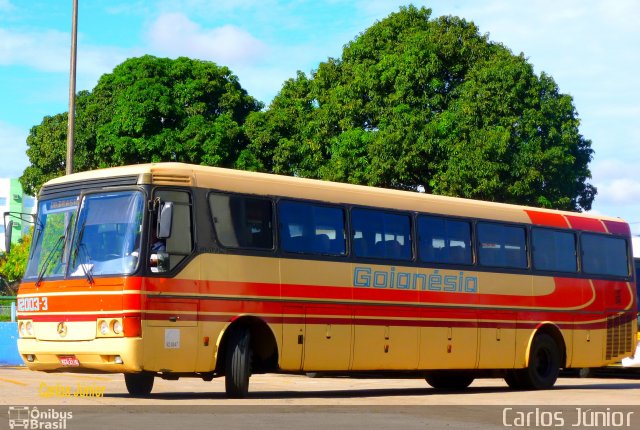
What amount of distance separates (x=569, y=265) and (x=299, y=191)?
23.7 feet

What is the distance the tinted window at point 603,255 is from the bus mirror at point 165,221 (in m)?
10.5

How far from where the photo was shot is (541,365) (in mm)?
23078

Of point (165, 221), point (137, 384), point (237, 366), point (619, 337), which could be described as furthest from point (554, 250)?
point (165, 221)

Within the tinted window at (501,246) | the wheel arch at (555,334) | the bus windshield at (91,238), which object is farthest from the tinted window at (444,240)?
the bus windshield at (91,238)

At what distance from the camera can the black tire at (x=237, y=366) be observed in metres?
17.2

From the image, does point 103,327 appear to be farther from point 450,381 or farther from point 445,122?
point 445,122

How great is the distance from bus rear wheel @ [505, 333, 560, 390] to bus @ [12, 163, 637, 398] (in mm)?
33

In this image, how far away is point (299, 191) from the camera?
1881 cm

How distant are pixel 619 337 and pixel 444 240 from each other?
5420 millimetres

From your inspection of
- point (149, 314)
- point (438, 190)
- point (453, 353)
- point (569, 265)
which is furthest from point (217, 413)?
point (438, 190)

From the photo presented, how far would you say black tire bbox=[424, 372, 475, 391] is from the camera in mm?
23172

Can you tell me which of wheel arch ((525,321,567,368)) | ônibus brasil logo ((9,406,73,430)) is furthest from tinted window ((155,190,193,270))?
wheel arch ((525,321,567,368))

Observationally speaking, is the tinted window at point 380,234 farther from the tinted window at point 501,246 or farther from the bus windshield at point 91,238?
the bus windshield at point 91,238

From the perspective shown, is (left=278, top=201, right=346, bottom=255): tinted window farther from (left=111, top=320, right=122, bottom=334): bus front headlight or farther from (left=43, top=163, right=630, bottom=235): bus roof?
(left=111, top=320, right=122, bottom=334): bus front headlight
